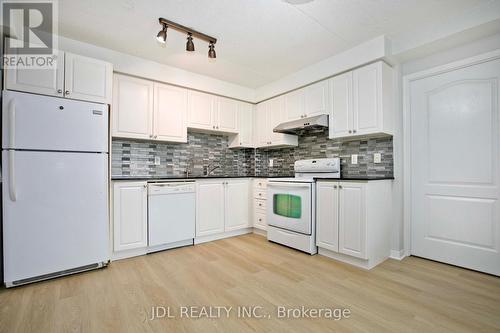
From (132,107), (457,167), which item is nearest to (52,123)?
(132,107)

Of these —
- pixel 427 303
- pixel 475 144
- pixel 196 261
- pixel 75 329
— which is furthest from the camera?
pixel 196 261

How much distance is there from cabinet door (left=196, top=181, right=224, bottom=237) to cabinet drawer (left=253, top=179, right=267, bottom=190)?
0.57 m

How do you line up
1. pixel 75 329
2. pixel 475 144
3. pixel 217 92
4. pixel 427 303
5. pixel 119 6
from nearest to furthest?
pixel 75 329 → pixel 427 303 → pixel 119 6 → pixel 475 144 → pixel 217 92

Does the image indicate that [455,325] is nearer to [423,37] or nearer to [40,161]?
[423,37]

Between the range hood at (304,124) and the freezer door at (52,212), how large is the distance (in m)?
2.30

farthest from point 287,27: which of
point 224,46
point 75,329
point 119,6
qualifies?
point 75,329

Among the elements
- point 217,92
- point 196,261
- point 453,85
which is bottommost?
point 196,261

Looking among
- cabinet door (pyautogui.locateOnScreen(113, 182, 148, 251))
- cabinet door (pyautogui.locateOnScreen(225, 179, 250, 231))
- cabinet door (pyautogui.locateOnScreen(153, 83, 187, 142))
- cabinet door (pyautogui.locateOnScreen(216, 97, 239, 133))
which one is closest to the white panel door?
cabinet door (pyautogui.locateOnScreen(225, 179, 250, 231))

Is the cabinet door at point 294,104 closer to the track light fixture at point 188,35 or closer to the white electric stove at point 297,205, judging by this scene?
the white electric stove at point 297,205

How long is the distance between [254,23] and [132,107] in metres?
1.80

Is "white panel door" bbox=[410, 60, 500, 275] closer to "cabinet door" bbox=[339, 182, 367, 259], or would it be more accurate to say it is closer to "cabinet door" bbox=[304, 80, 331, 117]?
"cabinet door" bbox=[339, 182, 367, 259]

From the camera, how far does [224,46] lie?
9.05 ft

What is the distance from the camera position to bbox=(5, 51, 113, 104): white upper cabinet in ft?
7.02

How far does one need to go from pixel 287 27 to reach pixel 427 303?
2703mm
